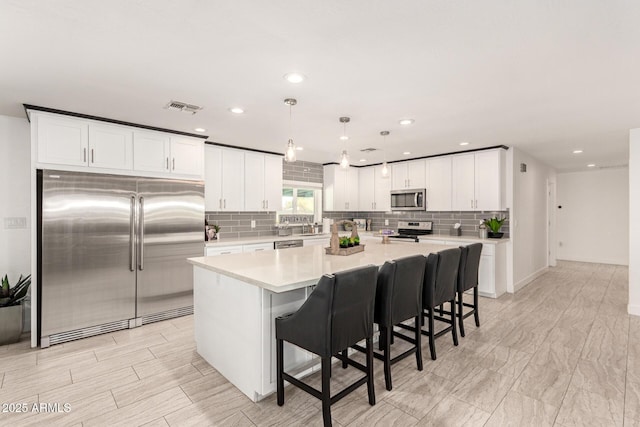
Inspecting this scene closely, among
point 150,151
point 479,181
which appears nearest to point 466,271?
point 479,181

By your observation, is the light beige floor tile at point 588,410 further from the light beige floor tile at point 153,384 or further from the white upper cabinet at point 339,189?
the white upper cabinet at point 339,189

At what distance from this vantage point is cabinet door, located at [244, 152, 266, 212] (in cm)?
509

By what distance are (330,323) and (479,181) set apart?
432 centimetres

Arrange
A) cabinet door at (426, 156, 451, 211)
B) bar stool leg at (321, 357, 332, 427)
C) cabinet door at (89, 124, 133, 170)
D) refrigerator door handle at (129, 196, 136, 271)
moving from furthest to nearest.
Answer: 1. cabinet door at (426, 156, 451, 211)
2. refrigerator door handle at (129, 196, 136, 271)
3. cabinet door at (89, 124, 133, 170)
4. bar stool leg at (321, 357, 332, 427)

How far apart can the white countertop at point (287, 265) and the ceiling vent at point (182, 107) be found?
1.45 m

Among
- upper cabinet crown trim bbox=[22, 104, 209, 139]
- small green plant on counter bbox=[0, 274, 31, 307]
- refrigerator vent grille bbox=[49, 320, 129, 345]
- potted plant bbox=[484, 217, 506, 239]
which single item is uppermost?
upper cabinet crown trim bbox=[22, 104, 209, 139]

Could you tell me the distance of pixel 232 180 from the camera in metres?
4.90

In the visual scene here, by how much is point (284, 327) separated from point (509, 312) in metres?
3.41

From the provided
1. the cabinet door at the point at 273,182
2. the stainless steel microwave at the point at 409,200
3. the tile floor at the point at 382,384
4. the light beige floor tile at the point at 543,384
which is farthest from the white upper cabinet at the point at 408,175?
the light beige floor tile at the point at 543,384

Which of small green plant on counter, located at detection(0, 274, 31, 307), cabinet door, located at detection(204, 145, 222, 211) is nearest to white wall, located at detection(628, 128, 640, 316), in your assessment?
cabinet door, located at detection(204, 145, 222, 211)

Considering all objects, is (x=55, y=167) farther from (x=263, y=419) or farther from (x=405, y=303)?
(x=405, y=303)

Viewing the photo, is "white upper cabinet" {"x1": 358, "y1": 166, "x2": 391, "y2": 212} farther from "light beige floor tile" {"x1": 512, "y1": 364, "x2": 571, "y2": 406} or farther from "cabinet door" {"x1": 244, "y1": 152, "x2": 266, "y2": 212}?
"light beige floor tile" {"x1": 512, "y1": 364, "x2": 571, "y2": 406}

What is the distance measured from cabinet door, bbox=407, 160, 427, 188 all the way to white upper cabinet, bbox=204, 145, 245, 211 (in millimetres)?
3095

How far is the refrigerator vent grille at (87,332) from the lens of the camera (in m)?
3.23
